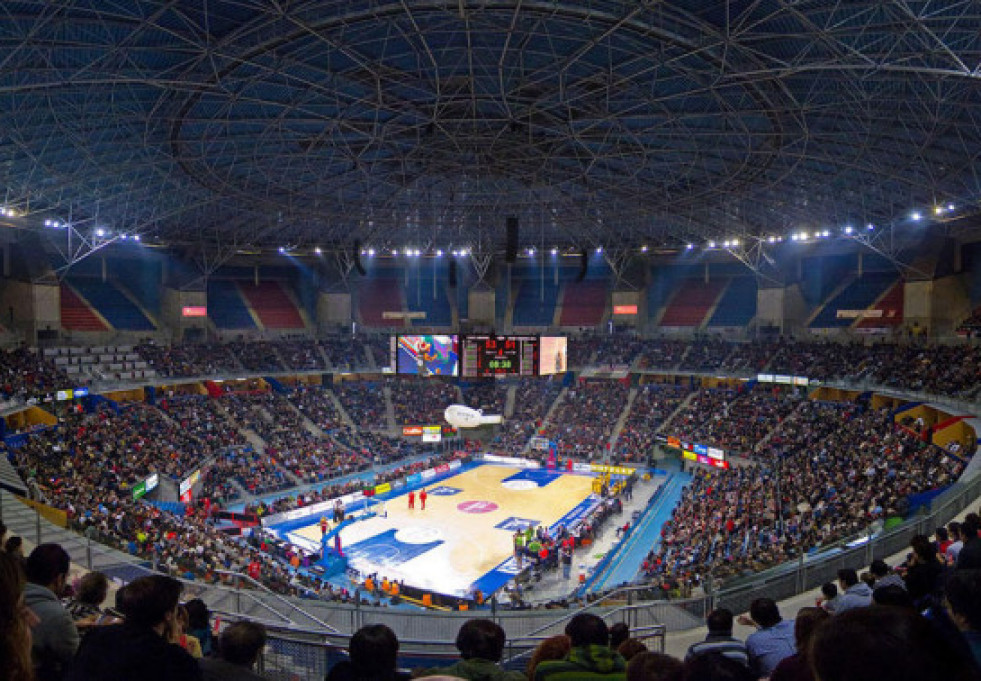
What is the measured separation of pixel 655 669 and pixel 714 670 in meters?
0.28

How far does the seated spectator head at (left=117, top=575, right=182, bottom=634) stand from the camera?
3.18 metres

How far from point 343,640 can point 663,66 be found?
20.4m

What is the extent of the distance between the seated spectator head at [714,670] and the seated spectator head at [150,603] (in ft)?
9.26

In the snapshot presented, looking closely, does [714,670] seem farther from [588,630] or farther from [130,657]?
[130,657]

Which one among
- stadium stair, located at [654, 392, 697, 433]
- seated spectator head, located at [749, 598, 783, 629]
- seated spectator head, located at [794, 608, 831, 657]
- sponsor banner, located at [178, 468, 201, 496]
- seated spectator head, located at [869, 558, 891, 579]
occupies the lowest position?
sponsor banner, located at [178, 468, 201, 496]

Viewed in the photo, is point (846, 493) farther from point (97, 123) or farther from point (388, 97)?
point (97, 123)

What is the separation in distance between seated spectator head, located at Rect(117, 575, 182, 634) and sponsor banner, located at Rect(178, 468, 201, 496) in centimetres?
Result: 3103

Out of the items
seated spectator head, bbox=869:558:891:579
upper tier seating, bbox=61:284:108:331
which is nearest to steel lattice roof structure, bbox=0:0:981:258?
upper tier seating, bbox=61:284:108:331

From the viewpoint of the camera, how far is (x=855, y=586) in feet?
22.5

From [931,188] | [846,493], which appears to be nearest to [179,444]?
[846,493]

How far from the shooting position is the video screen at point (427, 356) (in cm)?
4097

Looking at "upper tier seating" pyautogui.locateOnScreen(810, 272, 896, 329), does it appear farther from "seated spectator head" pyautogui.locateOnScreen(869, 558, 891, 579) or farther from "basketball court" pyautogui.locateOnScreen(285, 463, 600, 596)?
"seated spectator head" pyautogui.locateOnScreen(869, 558, 891, 579)

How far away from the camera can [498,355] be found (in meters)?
40.4

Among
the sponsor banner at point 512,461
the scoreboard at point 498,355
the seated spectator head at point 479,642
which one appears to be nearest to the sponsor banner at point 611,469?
the sponsor banner at point 512,461
